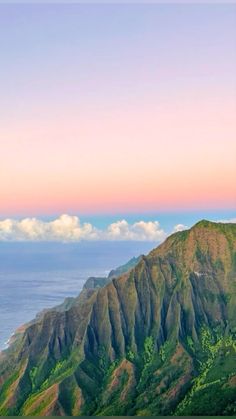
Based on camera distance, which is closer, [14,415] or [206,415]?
[206,415]

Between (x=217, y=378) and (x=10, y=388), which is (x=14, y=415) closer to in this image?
(x=10, y=388)

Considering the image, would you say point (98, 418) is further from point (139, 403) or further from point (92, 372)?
point (92, 372)

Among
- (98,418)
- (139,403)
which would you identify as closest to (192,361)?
(139,403)

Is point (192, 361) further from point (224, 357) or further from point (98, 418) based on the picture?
point (98, 418)

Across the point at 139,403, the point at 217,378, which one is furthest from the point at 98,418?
the point at 217,378

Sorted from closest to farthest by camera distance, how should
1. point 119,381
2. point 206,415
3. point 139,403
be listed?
point 206,415
point 139,403
point 119,381

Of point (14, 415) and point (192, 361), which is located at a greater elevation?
point (192, 361)

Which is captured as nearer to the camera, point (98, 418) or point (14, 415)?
point (98, 418)

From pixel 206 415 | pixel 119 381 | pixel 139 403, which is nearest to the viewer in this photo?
pixel 206 415
